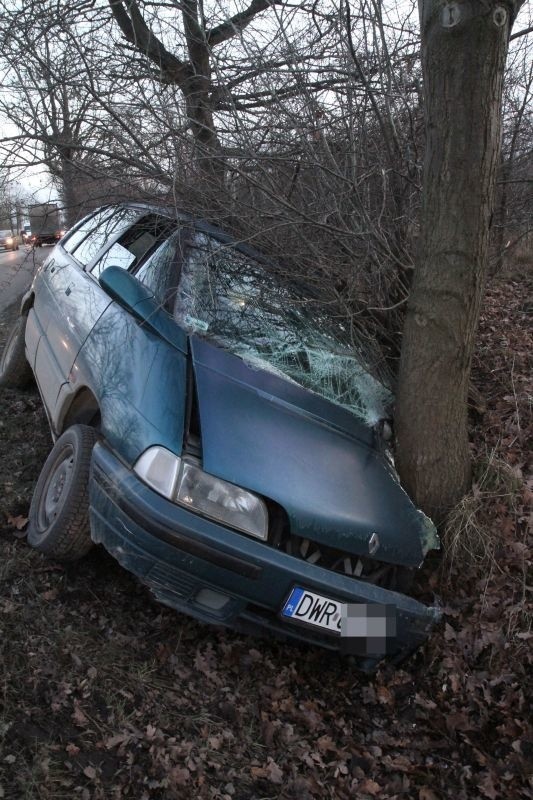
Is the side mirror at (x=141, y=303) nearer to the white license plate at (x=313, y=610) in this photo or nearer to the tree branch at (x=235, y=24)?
the white license plate at (x=313, y=610)

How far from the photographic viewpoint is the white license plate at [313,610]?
7.72 ft

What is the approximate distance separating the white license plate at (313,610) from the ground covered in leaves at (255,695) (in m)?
0.35

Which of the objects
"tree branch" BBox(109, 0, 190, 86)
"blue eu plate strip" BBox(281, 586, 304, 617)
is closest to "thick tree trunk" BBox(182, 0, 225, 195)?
"tree branch" BBox(109, 0, 190, 86)

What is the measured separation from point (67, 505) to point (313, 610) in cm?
115

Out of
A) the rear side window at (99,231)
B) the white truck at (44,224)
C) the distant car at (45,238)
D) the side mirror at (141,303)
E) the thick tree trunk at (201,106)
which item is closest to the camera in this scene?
the side mirror at (141,303)

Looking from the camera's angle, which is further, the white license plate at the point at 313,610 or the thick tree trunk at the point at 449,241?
the thick tree trunk at the point at 449,241

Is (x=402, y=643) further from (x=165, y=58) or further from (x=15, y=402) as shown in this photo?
(x=165, y=58)

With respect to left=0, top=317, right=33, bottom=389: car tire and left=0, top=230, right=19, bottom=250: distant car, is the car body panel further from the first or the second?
left=0, top=230, right=19, bottom=250: distant car

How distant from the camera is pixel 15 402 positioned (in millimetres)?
4688

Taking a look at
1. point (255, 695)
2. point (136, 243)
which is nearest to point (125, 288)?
point (136, 243)

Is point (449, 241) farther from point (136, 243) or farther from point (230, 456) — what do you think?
point (136, 243)

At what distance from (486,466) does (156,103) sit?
2.98m

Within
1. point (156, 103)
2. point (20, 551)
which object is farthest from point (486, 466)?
point (156, 103)

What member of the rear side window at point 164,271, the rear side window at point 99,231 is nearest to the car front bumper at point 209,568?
the rear side window at point 164,271
